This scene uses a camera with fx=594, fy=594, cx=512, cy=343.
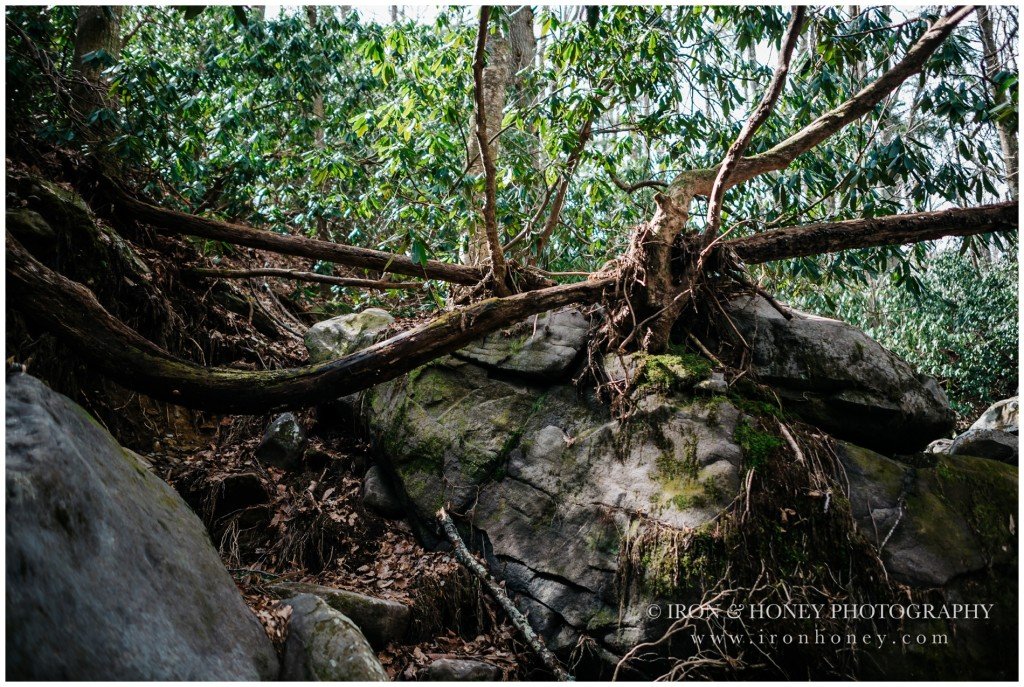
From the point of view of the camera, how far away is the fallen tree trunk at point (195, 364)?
10.1 ft

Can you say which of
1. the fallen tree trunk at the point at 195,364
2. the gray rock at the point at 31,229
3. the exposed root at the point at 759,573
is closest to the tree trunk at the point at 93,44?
the gray rock at the point at 31,229

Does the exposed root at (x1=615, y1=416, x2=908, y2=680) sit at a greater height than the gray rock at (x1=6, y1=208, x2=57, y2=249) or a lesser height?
lesser

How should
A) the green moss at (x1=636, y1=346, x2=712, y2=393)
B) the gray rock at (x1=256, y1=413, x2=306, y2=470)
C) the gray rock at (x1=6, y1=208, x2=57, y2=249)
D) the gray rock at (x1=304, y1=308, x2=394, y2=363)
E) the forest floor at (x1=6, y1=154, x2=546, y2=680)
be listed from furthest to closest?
1. the gray rock at (x1=304, y1=308, x2=394, y2=363)
2. the gray rock at (x1=256, y1=413, x2=306, y2=470)
3. the green moss at (x1=636, y1=346, x2=712, y2=393)
4. the gray rock at (x1=6, y1=208, x2=57, y2=249)
5. the forest floor at (x1=6, y1=154, x2=546, y2=680)

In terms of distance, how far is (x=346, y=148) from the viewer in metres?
8.12

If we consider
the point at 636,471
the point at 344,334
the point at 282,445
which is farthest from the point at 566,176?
the point at 282,445

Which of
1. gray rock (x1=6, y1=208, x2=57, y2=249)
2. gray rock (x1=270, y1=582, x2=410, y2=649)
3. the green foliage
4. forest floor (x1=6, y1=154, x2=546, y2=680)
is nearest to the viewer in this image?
gray rock (x1=270, y1=582, x2=410, y2=649)

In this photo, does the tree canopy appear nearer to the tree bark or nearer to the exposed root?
the tree bark

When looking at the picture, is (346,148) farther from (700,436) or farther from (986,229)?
(986,229)

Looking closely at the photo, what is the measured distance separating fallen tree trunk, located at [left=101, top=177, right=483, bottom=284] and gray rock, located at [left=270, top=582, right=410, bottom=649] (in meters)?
2.39

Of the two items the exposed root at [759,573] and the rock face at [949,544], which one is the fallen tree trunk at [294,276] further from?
the rock face at [949,544]

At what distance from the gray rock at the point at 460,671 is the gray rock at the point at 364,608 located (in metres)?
0.34

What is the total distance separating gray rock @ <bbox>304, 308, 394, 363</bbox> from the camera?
17.7 ft

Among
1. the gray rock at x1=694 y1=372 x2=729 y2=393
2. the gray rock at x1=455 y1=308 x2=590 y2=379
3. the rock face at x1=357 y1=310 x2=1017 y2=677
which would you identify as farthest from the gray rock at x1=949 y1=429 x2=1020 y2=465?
the gray rock at x1=455 y1=308 x2=590 y2=379

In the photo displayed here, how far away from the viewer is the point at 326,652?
9.05 ft
